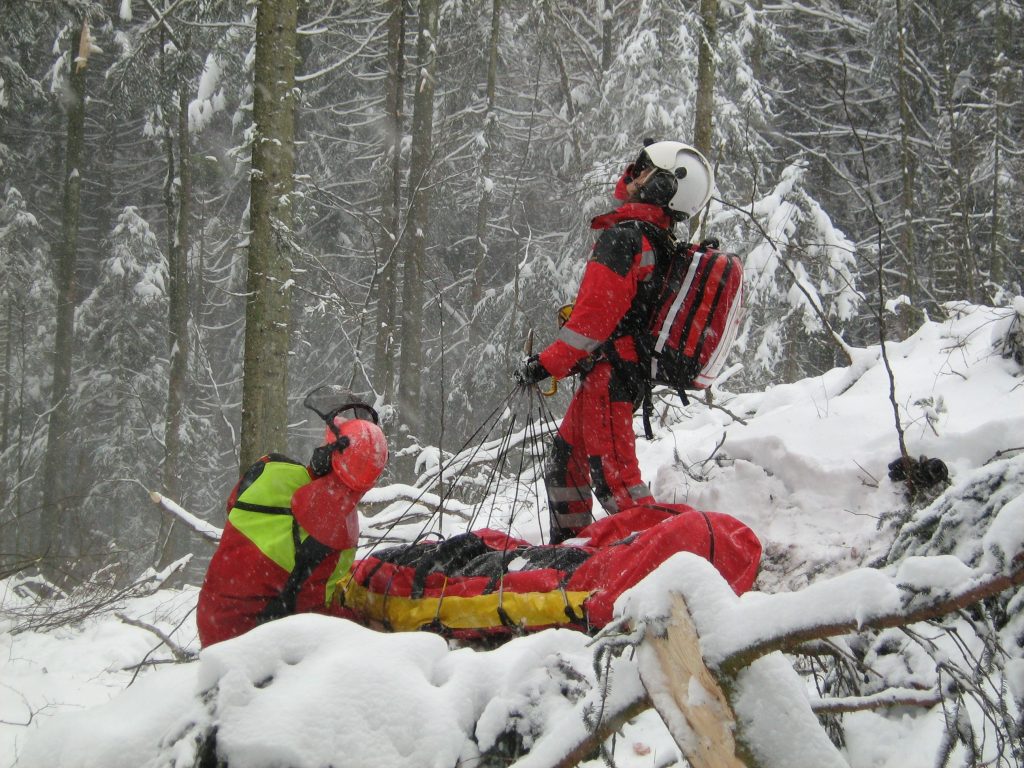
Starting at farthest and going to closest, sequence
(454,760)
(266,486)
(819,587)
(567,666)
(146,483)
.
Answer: (146,483) → (266,486) → (567,666) → (454,760) → (819,587)

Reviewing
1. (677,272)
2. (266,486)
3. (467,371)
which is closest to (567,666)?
(266,486)

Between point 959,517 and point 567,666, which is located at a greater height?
point 959,517

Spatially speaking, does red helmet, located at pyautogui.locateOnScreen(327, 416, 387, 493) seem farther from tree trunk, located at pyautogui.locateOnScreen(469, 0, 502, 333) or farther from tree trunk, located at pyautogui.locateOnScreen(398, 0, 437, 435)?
tree trunk, located at pyautogui.locateOnScreen(469, 0, 502, 333)

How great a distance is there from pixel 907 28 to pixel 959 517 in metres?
15.1

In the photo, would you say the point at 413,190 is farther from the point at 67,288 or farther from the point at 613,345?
the point at 613,345

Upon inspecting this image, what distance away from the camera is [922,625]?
2328 mm

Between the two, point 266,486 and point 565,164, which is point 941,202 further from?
point 266,486

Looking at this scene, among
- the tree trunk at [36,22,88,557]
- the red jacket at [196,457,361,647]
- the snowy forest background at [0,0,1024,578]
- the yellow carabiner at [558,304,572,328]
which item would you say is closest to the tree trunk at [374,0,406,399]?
the snowy forest background at [0,0,1024,578]

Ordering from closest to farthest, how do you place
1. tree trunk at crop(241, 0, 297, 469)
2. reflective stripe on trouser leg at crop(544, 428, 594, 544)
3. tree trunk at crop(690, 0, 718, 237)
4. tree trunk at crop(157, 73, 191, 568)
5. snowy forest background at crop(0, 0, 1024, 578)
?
reflective stripe on trouser leg at crop(544, 428, 594, 544) < tree trunk at crop(241, 0, 297, 469) < tree trunk at crop(690, 0, 718, 237) < snowy forest background at crop(0, 0, 1024, 578) < tree trunk at crop(157, 73, 191, 568)

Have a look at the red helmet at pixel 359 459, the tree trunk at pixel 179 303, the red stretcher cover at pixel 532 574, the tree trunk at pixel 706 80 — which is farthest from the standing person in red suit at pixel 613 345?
the tree trunk at pixel 179 303

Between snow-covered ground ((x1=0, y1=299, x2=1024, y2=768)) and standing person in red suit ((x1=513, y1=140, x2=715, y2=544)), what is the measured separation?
0.85 m

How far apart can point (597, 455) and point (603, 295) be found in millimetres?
803

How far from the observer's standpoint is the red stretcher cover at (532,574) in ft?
9.21

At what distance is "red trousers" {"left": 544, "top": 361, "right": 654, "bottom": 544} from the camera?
3801 millimetres
